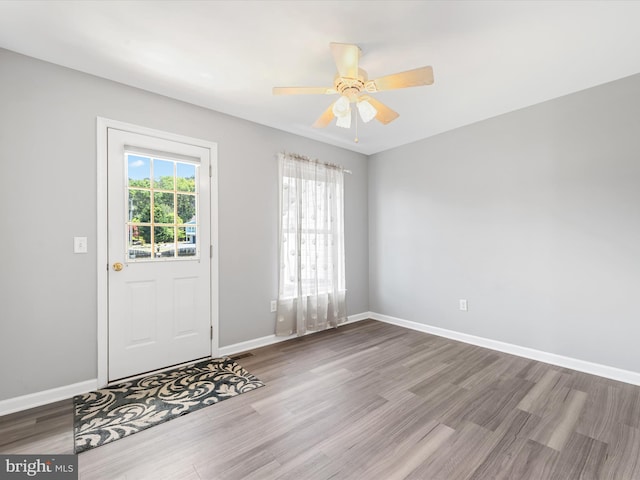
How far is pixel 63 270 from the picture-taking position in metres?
2.29

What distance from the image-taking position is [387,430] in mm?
1876

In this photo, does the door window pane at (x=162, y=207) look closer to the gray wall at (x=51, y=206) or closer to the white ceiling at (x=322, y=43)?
the gray wall at (x=51, y=206)

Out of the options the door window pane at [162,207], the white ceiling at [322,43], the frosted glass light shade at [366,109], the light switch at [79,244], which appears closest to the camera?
the white ceiling at [322,43]

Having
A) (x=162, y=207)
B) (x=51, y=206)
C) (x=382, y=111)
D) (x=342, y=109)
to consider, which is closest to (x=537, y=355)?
(x=382, y=111)

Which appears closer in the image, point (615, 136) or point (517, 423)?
point (517, 423)

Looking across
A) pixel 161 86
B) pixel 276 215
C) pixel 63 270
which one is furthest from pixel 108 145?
pixel 276 215

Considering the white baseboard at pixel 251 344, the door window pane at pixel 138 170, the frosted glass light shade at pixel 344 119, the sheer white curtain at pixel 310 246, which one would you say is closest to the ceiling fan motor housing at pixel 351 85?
the frosted glass light shade at pixel 344 119

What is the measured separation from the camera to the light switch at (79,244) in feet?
7.67

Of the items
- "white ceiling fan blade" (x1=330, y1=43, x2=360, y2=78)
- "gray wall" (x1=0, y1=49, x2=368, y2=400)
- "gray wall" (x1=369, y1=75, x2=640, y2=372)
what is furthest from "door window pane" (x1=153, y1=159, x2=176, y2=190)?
"gray wall" (x1=369, y1=75, x2=640, y2=372)

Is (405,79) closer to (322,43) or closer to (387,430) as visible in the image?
(322,43)

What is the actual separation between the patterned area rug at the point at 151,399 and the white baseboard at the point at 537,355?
2.43m

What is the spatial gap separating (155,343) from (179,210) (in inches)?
50.9

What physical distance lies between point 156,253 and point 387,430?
245cm

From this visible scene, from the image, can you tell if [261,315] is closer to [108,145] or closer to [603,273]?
[108,145]
